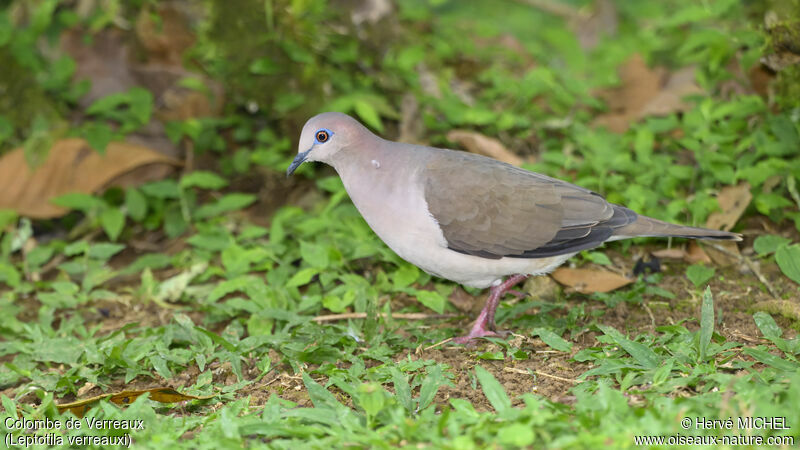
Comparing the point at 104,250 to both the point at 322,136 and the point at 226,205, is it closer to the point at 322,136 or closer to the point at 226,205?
the point at 226,205

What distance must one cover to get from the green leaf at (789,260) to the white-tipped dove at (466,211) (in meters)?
0.39

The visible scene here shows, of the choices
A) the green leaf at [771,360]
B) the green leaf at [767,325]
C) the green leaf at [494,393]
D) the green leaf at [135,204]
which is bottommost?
the green leaf at [135,204]

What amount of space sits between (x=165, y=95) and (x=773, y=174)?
14.6 feet

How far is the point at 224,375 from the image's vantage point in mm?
3998

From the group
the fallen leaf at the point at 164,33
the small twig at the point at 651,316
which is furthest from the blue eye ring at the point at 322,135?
the fallen leaf at the point at 164,33

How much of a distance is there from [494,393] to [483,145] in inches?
107

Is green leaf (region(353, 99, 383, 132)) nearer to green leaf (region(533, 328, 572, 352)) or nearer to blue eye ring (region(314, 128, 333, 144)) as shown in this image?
blue eye ring (region(314, 128, 333, 144))

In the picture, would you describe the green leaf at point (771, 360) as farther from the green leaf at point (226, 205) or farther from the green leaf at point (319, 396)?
the green leaf at point (226, 205)

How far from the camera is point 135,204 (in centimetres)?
585

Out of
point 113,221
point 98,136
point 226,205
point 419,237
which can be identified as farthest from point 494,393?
→ point 98,136

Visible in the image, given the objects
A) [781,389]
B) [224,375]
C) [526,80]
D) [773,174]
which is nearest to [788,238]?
[773,174]

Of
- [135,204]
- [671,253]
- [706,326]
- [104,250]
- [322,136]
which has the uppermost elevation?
[322,136]

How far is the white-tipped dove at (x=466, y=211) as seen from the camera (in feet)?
13.2

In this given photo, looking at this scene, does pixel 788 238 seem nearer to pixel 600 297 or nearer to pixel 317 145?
pixel 600 297
